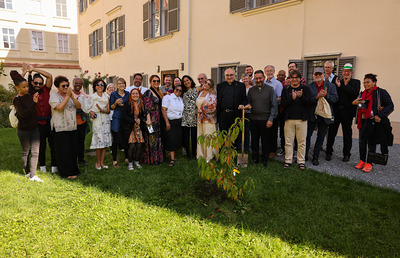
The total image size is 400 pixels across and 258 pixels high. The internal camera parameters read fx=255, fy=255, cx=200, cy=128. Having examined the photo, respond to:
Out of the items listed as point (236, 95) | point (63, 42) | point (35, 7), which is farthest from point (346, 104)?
point (35, 7)

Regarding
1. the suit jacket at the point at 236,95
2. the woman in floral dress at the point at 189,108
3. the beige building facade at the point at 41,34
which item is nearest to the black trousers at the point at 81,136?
the woman in floral dress at the point at 189,108

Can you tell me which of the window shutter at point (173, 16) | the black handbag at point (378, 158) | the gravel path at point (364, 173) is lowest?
the gravel path at point (364, 173)

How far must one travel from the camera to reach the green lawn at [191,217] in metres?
2.71

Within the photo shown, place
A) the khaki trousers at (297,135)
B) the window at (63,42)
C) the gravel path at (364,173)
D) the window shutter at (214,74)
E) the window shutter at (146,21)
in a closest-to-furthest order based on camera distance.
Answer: the gravel path at (364,173) < the khaki trousers at (297,135) < the window shutter at (214,74) < the window shutter at (146,21) < the window at (63,42)

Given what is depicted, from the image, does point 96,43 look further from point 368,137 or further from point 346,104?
point 368,137

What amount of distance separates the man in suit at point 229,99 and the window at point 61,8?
1118 inches

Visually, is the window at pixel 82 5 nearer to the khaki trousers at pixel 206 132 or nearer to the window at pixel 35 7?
the window at pixel 35 7

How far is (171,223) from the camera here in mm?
3141

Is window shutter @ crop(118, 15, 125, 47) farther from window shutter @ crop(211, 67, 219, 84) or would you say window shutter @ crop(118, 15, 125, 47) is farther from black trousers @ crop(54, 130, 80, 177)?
black trousers @ crop(54, 130, 80, 177)

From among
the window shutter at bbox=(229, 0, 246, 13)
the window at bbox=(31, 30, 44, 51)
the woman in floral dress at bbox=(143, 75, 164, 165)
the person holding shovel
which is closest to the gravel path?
the person holding shovel

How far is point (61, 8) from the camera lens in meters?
26.7

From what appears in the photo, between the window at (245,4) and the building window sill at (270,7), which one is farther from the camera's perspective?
the window at (245,4)

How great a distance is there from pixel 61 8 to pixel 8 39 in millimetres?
6063

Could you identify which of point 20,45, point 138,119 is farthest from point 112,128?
point 20,45
